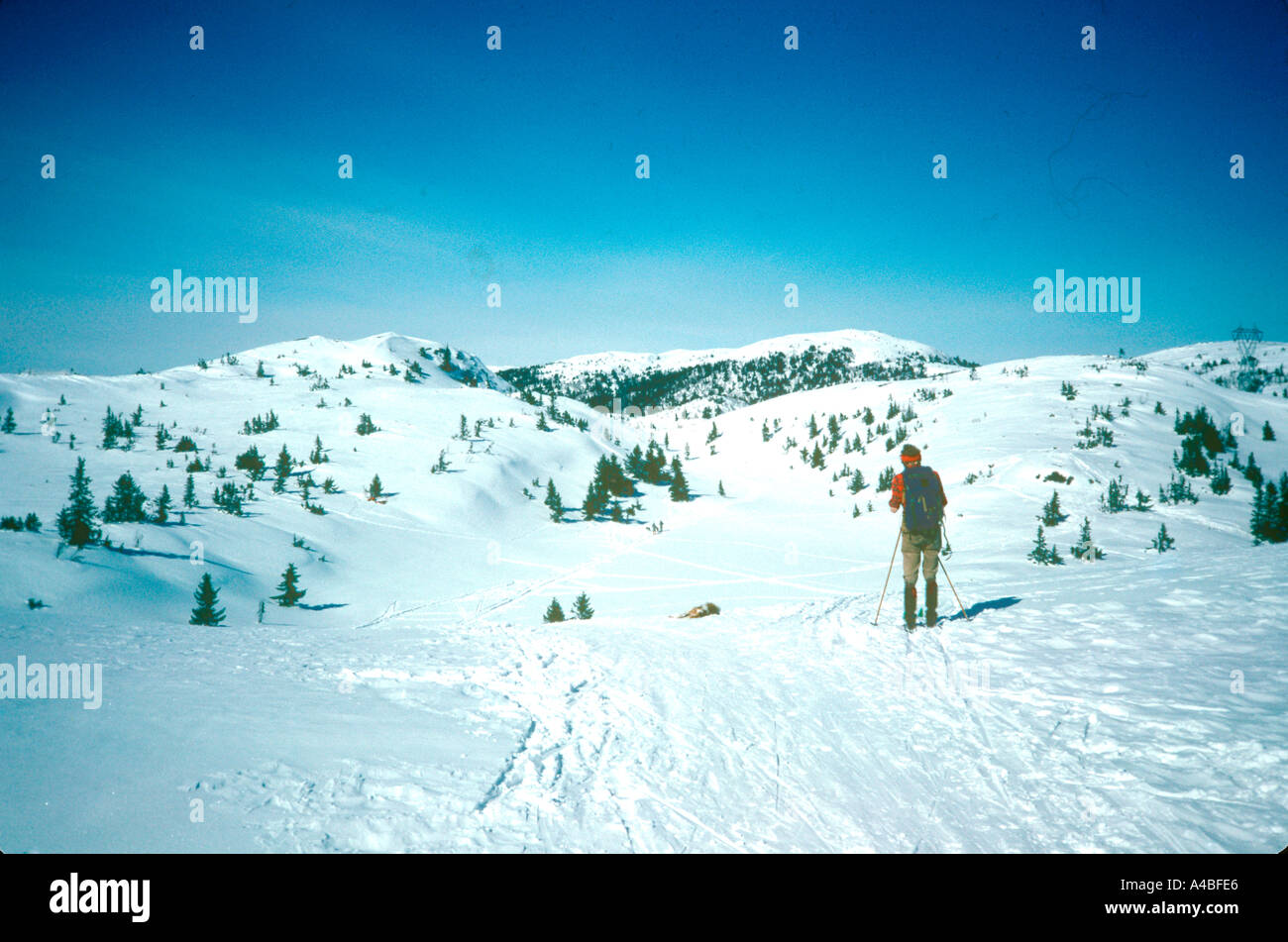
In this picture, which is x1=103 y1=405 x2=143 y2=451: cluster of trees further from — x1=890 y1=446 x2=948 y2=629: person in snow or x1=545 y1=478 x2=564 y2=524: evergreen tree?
x1=890 y1=446 x2=948 y2=629: person in snow

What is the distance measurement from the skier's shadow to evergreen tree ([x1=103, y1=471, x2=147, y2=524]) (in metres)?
18.9

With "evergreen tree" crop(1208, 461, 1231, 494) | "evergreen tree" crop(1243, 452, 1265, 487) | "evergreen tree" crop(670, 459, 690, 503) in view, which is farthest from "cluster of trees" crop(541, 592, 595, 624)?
"evergreen tree" crop(1243, 452, 1265, 487)

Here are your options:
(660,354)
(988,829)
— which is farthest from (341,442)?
(660,354)

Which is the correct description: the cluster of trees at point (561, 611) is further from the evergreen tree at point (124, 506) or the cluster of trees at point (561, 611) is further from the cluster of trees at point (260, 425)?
the cluster of trees at point (260, 425)

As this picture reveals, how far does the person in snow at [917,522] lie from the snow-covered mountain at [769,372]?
6489 cm

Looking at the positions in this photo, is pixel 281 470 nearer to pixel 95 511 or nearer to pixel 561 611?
pixel 95 511

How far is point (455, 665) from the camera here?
6.07 meters

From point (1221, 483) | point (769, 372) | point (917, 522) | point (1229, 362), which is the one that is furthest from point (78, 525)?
point (769, 372)

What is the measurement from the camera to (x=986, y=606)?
848cm

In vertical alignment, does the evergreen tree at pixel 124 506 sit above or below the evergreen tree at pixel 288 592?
above

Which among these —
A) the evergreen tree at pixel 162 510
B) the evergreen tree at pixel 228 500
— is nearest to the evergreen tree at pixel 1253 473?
the evergreen tree at pixel 228 500

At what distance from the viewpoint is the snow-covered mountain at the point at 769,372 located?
94.1 metres

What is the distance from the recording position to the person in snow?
24.2 feet
